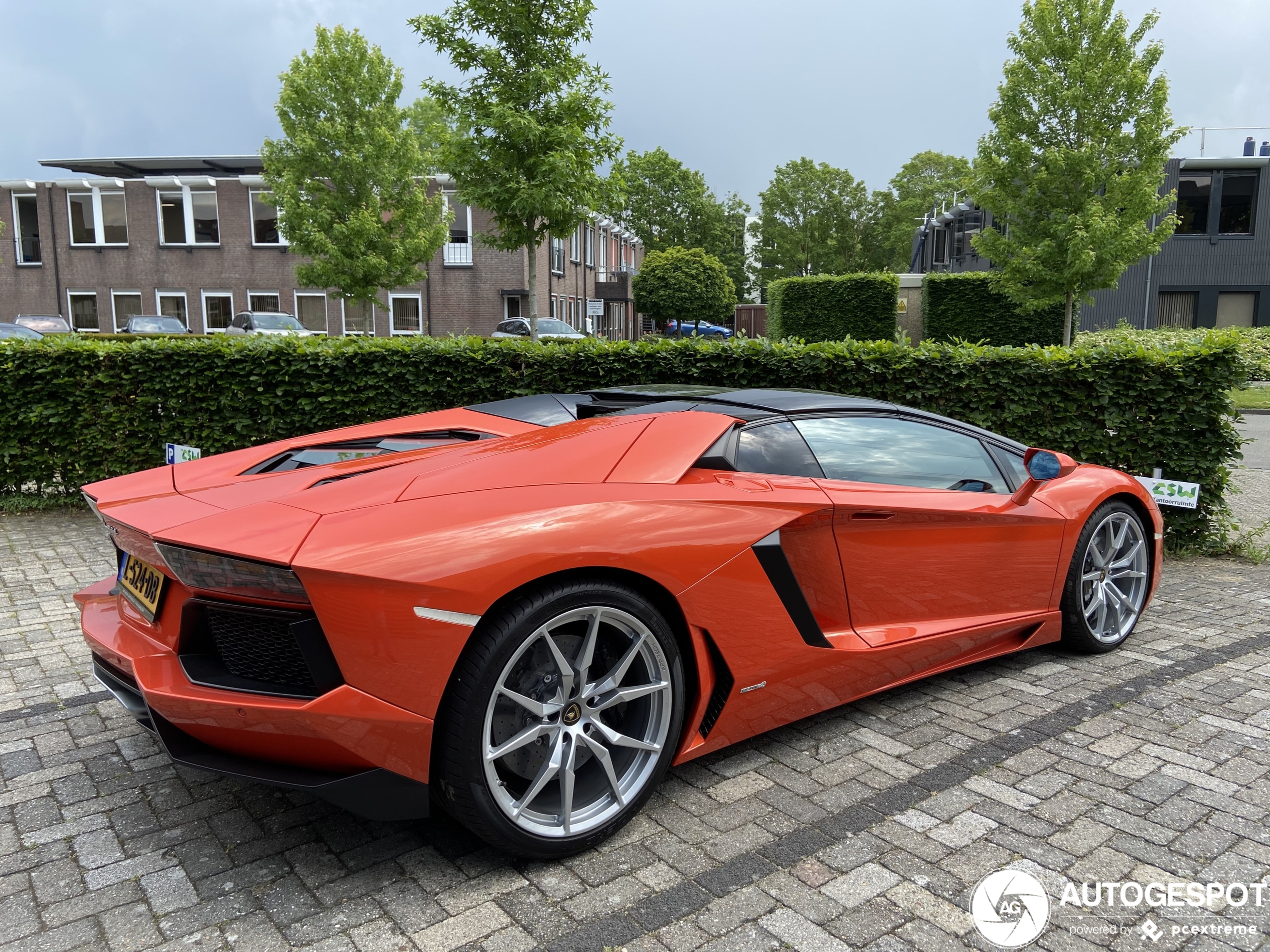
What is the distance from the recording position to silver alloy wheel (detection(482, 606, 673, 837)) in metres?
2.36

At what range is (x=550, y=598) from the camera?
231cm

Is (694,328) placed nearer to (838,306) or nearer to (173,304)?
(838,306)

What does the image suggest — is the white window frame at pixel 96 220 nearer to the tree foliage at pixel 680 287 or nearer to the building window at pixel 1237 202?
the tree foliage at pixel 680 287

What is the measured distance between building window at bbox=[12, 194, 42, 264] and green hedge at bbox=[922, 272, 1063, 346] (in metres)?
34.6

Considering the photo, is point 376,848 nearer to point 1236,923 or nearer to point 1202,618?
point 1236,923

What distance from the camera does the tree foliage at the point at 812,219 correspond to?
2333 inches

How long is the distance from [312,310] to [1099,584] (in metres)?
34.6

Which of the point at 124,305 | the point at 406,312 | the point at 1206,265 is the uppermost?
the point at 1206,265

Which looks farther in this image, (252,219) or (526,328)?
(252,219)

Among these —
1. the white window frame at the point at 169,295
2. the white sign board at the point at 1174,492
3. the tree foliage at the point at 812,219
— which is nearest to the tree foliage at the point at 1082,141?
the white sign board at the point at 1174,492

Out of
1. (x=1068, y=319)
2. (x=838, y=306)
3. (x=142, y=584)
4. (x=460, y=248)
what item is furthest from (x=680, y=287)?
(x=142, y=584)

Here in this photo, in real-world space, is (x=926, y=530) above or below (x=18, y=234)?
below

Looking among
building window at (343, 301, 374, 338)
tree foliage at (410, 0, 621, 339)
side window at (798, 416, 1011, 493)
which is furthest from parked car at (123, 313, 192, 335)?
side window at (798, 416, 1011, 493)

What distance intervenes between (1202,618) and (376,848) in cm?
449
